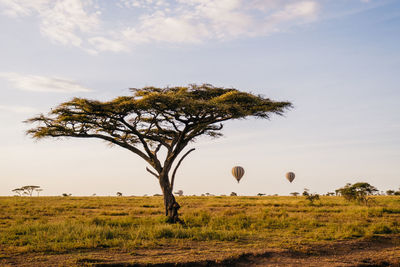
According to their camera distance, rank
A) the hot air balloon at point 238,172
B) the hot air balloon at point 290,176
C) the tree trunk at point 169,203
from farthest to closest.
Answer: the hot air balloon at point 290,176 → the hot air balloon at point 238,172 → the tree trunk at point 169,203

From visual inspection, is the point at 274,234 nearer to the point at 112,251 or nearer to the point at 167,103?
the point at 112,251

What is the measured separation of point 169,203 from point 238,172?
30.3 m

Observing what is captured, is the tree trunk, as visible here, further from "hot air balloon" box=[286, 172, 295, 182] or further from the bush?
"hot air balloon" box=[286, 172, 295, 182]

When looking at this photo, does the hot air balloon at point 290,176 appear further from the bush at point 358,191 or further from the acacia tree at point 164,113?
the acacia tree at point 164,113

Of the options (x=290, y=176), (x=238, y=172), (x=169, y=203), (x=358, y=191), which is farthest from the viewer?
(x=290, y=176)

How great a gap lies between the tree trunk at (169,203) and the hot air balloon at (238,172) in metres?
29.8

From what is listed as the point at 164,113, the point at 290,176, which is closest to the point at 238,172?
the point at 290,176

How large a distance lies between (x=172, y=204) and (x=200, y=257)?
376 inches

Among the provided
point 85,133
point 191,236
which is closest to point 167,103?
point 85,133

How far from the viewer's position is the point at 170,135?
2405 cm

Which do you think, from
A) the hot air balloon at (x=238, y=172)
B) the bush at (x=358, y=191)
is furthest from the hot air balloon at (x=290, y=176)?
the bush at (x=358, y=191)

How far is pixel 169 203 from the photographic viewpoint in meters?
19.8

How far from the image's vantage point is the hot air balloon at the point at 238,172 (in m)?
49.1

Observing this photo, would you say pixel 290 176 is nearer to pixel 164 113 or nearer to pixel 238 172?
pixel 238 172
